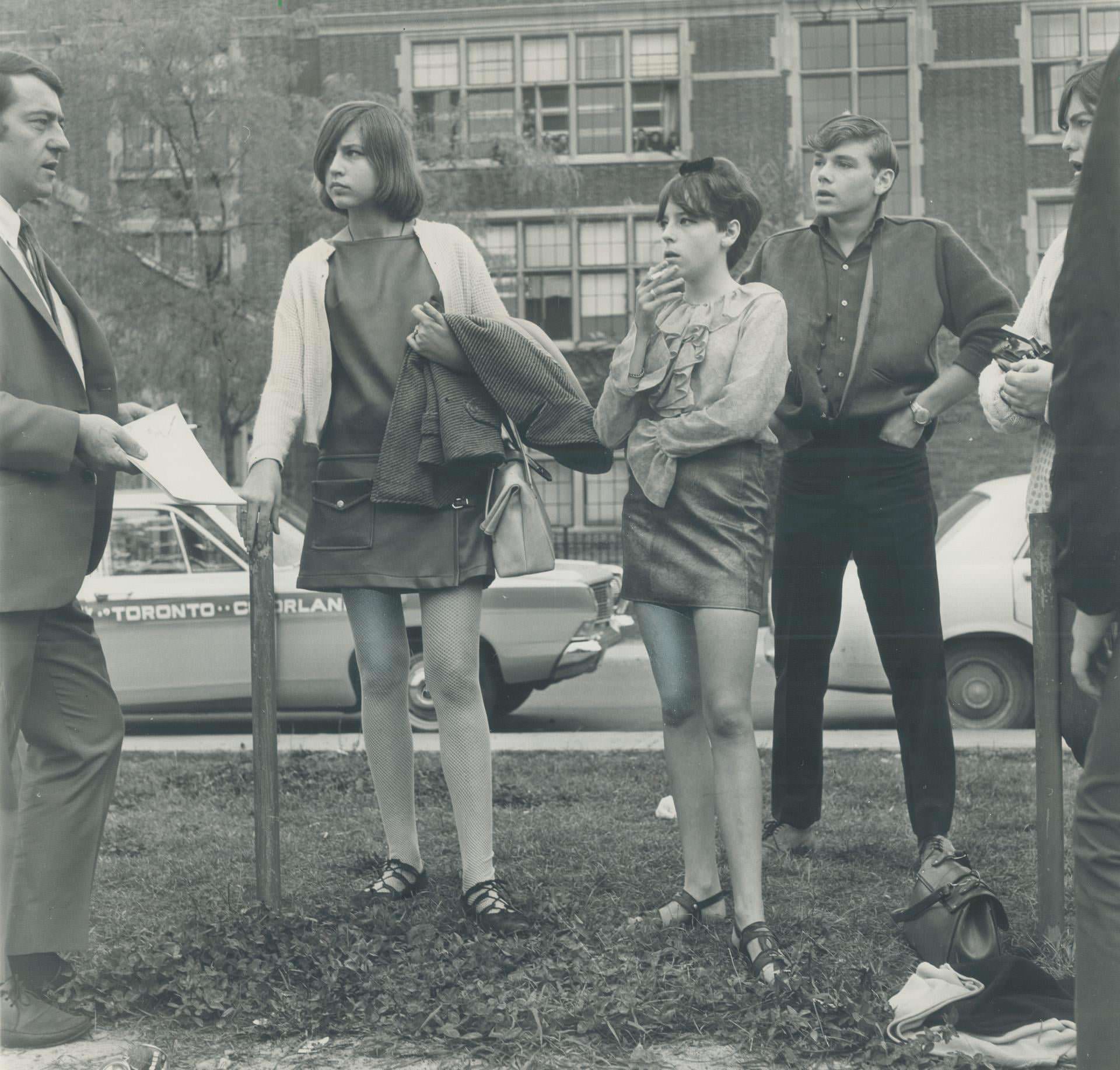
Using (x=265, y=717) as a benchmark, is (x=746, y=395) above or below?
above

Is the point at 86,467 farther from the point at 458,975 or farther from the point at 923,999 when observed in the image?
the point at 923,999

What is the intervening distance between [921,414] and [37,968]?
2.41 meters

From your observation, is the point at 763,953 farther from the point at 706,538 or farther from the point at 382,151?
the point at 382,151

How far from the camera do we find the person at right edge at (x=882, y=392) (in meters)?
3.57

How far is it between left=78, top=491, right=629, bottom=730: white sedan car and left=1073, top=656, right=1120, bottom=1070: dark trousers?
5.81 metres

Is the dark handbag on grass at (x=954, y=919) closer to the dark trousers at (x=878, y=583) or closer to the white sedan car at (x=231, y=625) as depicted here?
the dark trousers at (x=878, y=583)

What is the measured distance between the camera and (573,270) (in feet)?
40.4

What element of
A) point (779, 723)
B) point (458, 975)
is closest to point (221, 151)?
point (779, 723)

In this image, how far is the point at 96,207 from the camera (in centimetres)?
1267

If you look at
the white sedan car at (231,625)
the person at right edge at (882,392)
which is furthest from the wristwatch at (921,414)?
the white sedan car at (231,625)

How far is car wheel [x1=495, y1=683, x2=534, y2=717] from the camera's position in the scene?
8062mm

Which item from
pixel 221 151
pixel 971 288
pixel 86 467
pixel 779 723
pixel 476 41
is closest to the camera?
pixel 86 467

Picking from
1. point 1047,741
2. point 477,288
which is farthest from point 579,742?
point 1047,741

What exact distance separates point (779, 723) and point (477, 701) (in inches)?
40.9
